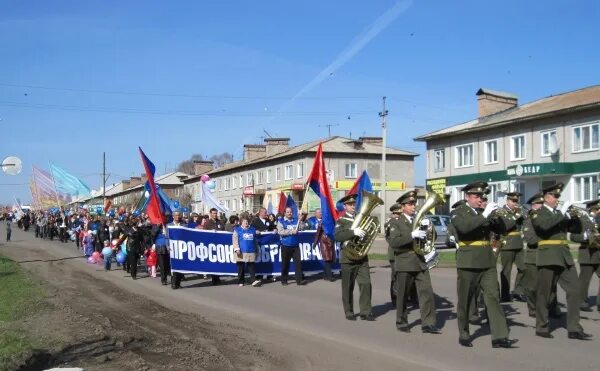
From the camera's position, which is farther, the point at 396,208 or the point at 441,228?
the point at 441,228

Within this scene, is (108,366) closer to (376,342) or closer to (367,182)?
(376,342)

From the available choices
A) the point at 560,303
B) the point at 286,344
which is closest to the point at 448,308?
the point at 560,303

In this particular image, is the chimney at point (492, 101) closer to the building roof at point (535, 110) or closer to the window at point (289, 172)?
the building roof at point (535, 110)

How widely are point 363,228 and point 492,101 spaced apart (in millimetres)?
41752

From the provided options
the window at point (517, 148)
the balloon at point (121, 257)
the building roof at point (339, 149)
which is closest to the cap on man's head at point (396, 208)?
the balloon at point (121, 257)

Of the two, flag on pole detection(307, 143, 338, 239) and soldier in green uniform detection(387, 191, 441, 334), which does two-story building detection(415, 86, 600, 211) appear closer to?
flag on pole detection(307, 143, 338, 239)

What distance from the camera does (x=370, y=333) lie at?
29.9 feet

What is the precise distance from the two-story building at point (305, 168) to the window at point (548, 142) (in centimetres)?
1910

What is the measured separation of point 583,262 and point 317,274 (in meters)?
8.79

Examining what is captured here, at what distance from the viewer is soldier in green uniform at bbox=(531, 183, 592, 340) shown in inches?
332

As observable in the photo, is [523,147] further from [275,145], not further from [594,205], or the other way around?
[275,145]

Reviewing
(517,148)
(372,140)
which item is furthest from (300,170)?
(517,148)

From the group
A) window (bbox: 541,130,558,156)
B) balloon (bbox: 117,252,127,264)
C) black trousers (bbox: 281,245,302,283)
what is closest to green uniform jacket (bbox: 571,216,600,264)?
black trousers (bbox: 281,245,302,283)

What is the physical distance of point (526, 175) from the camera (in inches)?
1528
